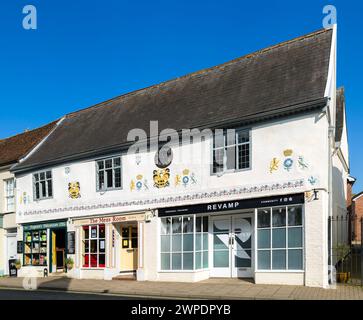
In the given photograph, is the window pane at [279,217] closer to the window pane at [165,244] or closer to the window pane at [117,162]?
the window pane at [165,244]

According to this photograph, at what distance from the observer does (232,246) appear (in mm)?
18219

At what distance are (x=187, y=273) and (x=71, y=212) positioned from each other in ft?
24.3

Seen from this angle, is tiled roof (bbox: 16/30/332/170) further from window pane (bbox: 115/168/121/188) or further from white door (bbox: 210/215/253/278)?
white door (bbox: 210/215/253/278)

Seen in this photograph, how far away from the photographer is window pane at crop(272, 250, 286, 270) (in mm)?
15906

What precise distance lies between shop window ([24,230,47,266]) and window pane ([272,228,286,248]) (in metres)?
12.8

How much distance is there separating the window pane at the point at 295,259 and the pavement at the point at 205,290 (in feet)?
2.29

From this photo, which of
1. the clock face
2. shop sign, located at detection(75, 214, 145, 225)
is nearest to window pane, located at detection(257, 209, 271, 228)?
the clock face

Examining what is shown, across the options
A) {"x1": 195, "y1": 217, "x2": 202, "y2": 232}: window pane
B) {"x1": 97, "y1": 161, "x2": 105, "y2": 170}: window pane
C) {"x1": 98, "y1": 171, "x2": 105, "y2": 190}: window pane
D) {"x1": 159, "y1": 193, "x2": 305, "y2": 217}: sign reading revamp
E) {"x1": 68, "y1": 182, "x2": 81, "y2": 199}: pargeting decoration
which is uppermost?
{"x1": 97, "y1": 161, "x2": 105, "y2": 170}: window pane

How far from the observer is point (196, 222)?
18594 millimetres

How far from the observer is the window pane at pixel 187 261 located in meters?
18.2

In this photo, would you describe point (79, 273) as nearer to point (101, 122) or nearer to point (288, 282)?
point (101, 122)

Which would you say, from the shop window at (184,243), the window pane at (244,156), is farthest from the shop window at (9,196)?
the window pane at (244,156)

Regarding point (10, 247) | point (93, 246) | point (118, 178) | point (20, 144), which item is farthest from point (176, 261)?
point (20, 144)
